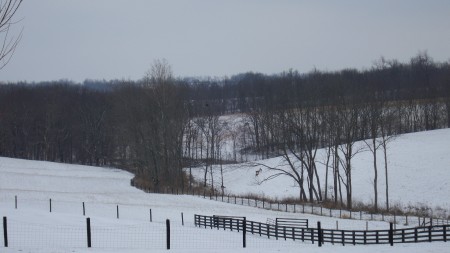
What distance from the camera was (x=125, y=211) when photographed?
39125mm

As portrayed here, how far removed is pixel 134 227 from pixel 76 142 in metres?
78.4

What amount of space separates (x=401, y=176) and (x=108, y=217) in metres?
A: 39.4

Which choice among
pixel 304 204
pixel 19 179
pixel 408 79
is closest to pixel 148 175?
pixel 19 179

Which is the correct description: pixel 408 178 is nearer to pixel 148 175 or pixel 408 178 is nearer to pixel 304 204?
pixel 304 204

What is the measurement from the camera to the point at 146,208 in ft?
138

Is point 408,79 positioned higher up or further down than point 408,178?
higher up

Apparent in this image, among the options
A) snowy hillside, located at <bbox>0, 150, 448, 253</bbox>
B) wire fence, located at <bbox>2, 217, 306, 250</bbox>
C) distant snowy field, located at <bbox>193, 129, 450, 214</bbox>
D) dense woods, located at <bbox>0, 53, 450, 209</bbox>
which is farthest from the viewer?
dense woods, located at <bbox>0, 53, 450, 209</bbox>

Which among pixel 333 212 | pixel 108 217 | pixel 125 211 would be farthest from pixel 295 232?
pixel 333 212

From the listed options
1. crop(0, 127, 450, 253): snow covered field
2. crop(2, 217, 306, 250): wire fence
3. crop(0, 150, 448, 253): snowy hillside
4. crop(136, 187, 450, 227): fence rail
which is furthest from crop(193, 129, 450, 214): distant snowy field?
crop(2, 217, 306, 250): wire fence

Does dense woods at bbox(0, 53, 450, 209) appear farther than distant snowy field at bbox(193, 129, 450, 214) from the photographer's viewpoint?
Yes

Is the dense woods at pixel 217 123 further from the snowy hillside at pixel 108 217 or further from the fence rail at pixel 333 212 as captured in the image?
the snowy hillside at pixel 108 217

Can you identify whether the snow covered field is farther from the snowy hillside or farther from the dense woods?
the dense woods

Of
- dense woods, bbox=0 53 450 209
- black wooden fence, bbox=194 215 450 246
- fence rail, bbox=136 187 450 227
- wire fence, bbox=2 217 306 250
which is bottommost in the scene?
fence rail, bbox=136 187 450 227

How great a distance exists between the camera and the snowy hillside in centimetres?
2050
